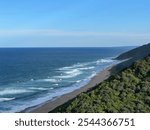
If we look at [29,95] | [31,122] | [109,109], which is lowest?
[29,95]

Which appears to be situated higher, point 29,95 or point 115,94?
point 115,94

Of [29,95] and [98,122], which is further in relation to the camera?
[29,95]

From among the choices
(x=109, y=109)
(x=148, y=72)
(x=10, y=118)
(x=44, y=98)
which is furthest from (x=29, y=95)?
(x=10, y=118)

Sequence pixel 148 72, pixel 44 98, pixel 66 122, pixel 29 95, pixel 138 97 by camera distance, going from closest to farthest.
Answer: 1. pixel 66 122
2. pixel 138 97
3. pixel 148 72
4. pixel 44 98
5. pixel 29 95

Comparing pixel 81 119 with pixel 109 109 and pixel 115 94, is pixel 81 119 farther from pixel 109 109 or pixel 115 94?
pixel 115 94

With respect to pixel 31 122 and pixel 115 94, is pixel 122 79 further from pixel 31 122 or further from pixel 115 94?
pixel 31 122

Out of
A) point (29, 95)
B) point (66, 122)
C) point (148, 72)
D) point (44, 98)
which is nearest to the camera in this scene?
point (66, 122)

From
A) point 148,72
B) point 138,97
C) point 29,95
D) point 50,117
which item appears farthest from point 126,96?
point 29,95
